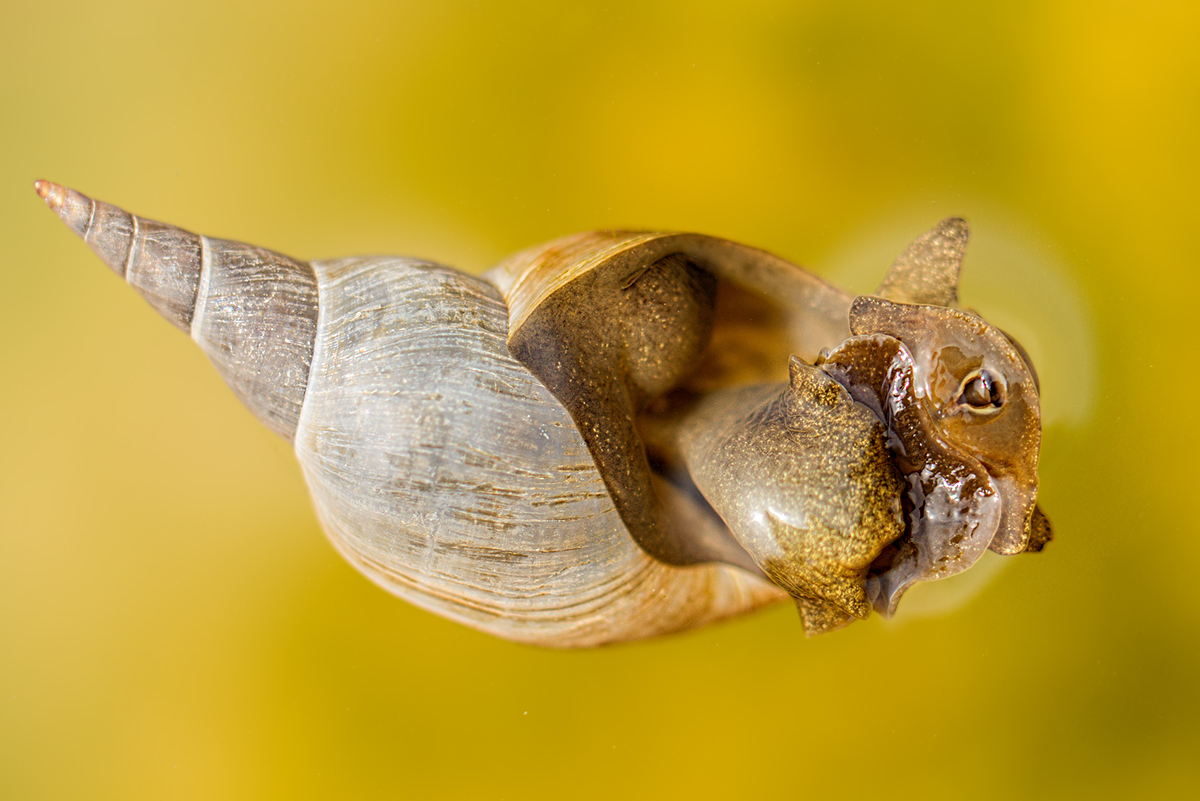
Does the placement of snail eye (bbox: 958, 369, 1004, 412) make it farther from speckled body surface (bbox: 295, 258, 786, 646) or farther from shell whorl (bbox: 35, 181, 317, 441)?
shell whorl (bbox: 35, 181, 317, 441)

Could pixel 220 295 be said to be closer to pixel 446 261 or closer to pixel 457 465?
pixel 457 465

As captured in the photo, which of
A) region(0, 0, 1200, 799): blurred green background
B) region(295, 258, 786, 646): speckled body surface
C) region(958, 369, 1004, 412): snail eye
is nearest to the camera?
region(958, 369, 1004, 412): snail eye

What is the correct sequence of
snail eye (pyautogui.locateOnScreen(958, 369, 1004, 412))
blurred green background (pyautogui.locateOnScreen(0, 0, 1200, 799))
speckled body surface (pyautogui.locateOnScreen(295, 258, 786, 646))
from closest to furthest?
snail eye (pyautogui.locateOnScreen(958, 369, 1004, 412))
speckled body surface (pyautogui.locateOnScreen(295, 258, 786, 646))
blurred green background (pyautogui.locateOnScreen(0, 0, 1200, 799))

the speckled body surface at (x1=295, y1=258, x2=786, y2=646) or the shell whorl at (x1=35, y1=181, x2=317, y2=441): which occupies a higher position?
the shell whorl at (x1=35, y1=181, x2=317, y2=441)

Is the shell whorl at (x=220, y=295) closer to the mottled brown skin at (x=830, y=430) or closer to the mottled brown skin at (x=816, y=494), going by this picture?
the mottled brown skin at (x=830, y=430)

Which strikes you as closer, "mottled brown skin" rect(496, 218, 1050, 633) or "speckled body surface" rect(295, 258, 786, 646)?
"mottled brown skin" rect(496, 218, 1050, 633)

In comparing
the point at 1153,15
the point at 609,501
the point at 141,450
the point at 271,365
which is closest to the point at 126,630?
the point at 141,450

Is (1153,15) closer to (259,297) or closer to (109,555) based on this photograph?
(259,297)

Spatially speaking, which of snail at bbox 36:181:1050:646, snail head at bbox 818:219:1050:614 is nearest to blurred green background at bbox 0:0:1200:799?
snail at bbox 36:181:1050:646

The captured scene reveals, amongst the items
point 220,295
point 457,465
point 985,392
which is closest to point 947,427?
point 985,392
